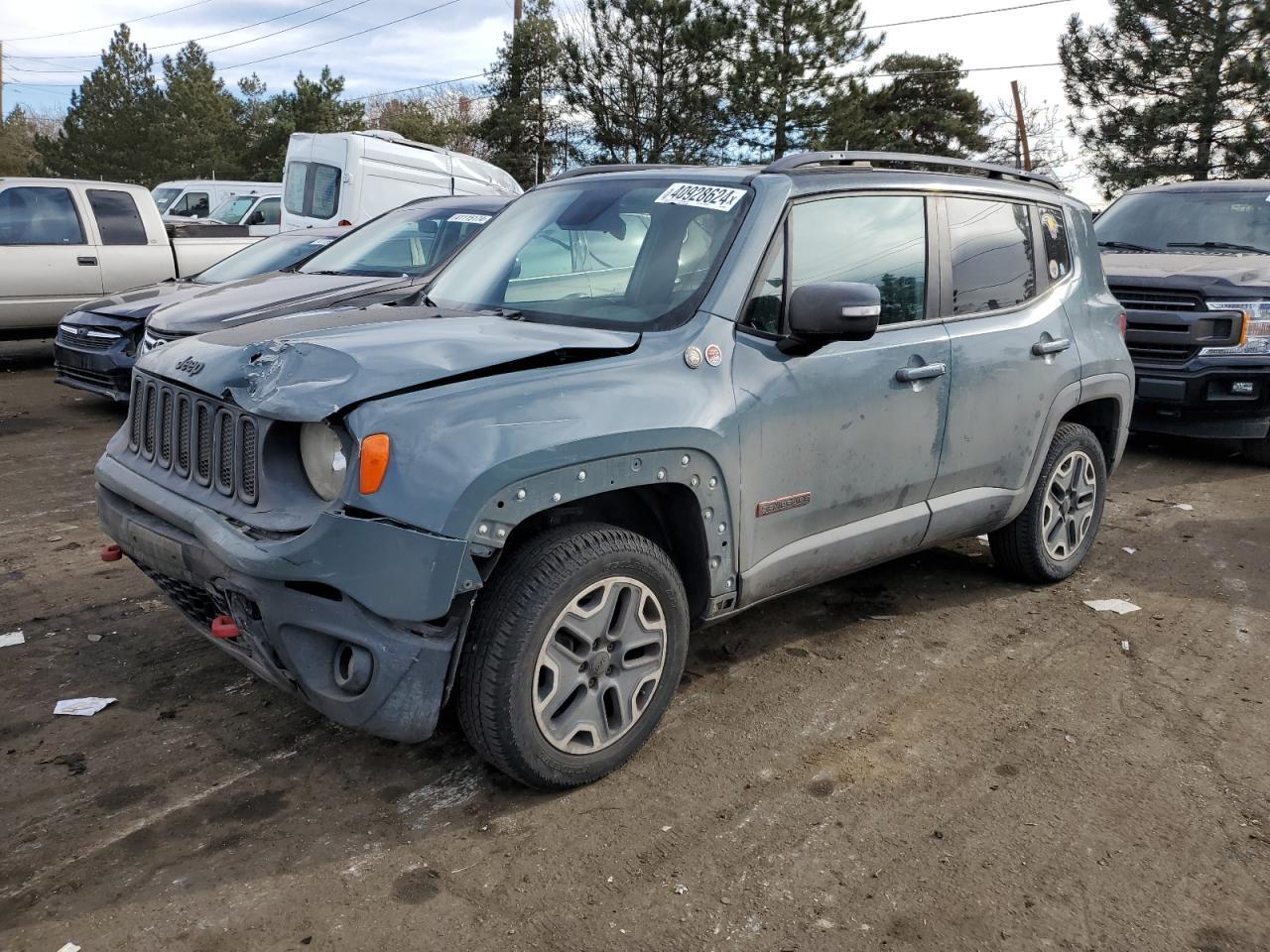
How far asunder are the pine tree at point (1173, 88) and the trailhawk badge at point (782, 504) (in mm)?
27472

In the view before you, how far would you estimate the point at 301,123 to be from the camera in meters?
40.6

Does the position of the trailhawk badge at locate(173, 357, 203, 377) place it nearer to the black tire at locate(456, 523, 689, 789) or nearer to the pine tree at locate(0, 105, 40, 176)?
Answer: the black tire at locate(456, 523, 689, 789)

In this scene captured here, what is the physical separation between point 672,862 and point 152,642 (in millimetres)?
2518

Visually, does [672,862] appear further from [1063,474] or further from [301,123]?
[301,123]

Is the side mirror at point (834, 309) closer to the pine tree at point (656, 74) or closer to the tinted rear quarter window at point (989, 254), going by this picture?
the tinted rear quarter window at point (989, 254)

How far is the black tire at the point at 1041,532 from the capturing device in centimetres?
491

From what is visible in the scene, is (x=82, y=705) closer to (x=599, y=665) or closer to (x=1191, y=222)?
(x=599, y=665)

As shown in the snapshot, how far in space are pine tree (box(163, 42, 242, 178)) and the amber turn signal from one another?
4596cm

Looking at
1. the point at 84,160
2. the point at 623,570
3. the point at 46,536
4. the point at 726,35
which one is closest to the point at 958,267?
the point at 623,570

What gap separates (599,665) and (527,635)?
1.14 feet

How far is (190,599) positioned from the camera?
340cm

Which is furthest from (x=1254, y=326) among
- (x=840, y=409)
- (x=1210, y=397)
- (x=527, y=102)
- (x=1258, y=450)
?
(x=527, y=102)

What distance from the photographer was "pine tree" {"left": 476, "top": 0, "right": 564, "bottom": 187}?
31.3m

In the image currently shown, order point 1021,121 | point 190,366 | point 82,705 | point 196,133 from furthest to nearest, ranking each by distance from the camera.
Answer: point 196,133
point 1021,121
point 82,705
point 190,366
